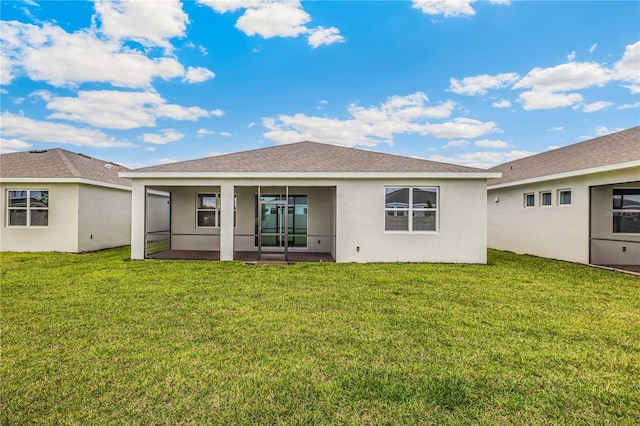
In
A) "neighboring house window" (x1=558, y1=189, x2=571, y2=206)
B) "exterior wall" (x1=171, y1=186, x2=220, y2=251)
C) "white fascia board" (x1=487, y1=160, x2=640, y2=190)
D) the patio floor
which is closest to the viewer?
"white fascia board" (x1=487, y1=160, x2=640, y2=190)

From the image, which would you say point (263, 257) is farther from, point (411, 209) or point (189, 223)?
point (411, 209)

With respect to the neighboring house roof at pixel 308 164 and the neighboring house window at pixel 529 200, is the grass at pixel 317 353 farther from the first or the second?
the neighboring house window at pixel 529 200

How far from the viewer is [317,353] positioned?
3752mm

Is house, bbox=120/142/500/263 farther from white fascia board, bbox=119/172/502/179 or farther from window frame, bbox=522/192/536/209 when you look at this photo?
window frame, bbox=522/192/536/209

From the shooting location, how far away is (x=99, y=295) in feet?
20.3

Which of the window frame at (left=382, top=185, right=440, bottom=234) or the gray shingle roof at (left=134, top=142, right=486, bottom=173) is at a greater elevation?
the gray shingle roof at (left=134, top=142, right=486, bottom=173)

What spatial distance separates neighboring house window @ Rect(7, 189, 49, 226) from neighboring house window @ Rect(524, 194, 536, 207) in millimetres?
19036

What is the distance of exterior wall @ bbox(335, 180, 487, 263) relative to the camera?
10.6 metres

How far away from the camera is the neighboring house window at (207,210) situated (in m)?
14.0

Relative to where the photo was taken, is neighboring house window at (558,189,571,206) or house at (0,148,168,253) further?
house at (0,148,168,253)

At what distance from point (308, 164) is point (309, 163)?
0.46ft

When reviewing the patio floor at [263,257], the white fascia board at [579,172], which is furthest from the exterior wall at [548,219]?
the patio floor at [263,257]

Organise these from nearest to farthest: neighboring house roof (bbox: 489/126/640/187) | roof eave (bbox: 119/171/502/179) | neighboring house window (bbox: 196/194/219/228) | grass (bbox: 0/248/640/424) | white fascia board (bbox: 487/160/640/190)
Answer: grass (bbox: 0/248/640/424)
white fascia board (bbox: 487/160/640/190)
neighboring house roof (bbox: 489/126/640/187)
roof eave (bbox: 119/171/502/179)
neighboring house window (bbox: 196/194/219/228)

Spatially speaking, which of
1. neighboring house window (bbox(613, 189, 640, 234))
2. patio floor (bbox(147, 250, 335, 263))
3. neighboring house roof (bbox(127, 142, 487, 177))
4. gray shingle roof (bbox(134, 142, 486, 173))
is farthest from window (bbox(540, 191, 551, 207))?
patio floor (bbox(147, 250, 335, 263))
